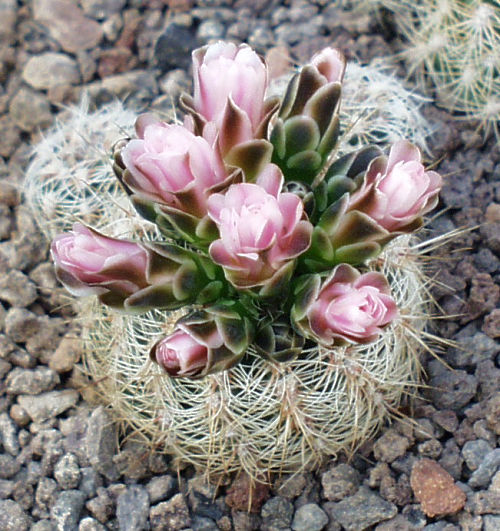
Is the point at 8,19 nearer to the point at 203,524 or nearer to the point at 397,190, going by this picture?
the point at 203,524

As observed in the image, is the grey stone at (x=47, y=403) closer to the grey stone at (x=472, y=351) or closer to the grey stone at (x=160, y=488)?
the grey stone at (x=160, y=488)

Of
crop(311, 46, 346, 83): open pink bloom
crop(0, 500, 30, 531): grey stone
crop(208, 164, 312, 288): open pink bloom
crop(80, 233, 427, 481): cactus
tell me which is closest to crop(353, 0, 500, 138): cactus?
crop(80, 233, 427, 481): cactus

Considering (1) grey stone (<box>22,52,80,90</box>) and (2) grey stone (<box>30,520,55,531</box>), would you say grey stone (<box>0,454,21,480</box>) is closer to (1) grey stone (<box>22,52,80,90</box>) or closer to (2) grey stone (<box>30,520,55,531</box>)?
(2) grey stone (<box>30,520,55,531</box>)

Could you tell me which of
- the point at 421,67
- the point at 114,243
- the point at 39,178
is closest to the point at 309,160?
the point at 114,243

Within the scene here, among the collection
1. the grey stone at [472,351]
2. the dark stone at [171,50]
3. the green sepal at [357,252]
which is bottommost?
the grey stone at [472,351]

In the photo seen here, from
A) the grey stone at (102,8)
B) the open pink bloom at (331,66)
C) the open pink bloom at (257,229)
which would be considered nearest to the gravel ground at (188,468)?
the grey stone at (102,8)

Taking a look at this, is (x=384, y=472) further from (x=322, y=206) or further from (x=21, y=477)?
(x=21, y=477)
